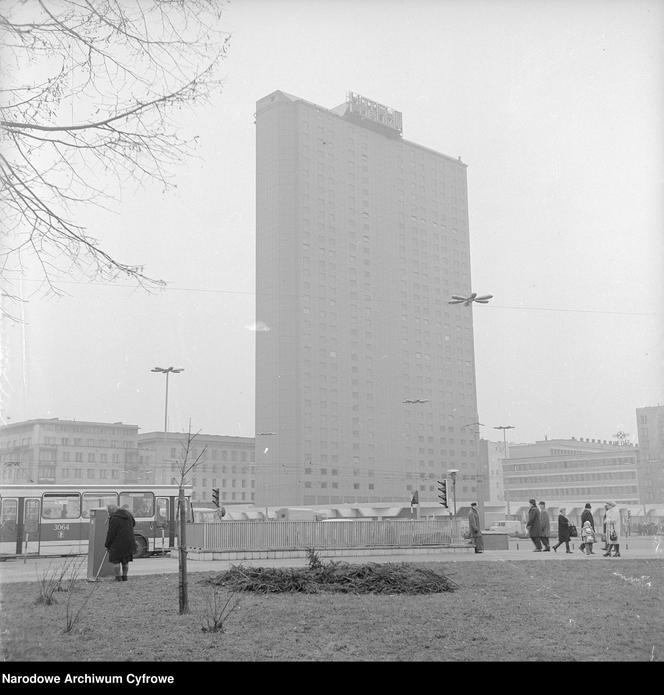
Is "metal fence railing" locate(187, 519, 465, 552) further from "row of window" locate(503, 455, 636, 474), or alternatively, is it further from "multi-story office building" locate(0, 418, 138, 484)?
"row of window" locate(503, 455, 636, 474)

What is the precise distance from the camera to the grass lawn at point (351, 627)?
603cm

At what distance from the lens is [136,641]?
642 cm

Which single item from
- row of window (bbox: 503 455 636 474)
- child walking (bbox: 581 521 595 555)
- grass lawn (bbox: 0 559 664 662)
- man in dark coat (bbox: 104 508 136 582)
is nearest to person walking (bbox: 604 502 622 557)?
child walking (bbox: 581 521 595 555)

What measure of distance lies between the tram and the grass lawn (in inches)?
502

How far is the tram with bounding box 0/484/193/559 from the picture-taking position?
2225 centimetres

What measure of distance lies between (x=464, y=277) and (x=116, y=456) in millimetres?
17514

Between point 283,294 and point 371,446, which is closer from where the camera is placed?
point 283,294

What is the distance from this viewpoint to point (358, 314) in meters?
53.5

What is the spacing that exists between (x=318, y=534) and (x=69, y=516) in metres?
8.34

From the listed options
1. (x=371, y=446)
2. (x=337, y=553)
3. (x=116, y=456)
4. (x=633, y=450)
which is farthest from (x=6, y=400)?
(x=371, y=446)

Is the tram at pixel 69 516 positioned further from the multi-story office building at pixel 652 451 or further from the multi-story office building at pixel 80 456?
the multi-story office building at pixel 652 451

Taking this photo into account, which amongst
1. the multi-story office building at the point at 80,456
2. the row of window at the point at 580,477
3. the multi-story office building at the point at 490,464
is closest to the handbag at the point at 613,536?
the row of window at the point at 580,477

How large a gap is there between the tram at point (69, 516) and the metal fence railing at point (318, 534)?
2.62 metres
